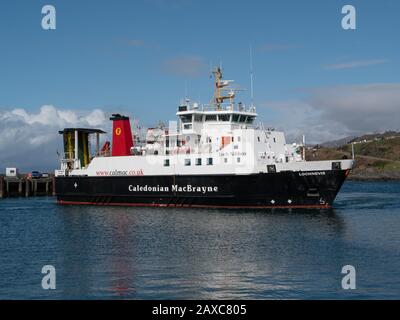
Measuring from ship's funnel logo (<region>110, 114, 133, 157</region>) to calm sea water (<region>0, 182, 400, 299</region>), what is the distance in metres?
9.88

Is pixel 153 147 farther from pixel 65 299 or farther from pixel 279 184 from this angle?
pixel 65 299

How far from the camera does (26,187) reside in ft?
219

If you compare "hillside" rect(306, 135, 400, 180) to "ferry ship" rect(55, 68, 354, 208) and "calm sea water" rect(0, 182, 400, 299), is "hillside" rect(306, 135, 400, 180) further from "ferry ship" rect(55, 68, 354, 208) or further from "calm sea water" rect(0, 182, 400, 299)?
"calm sea water" rect(0, 182, 400, 299)

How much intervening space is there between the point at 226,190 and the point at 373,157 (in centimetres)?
11553

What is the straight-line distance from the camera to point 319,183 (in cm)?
3575

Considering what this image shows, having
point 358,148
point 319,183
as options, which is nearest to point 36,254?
point 319,183

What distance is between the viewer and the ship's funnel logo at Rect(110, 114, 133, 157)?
45.3 metres

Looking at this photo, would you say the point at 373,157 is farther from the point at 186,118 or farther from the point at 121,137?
the point at 186,118

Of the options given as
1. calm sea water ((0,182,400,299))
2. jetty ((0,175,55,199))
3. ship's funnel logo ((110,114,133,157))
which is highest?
ship's funnel logo ((110,114,133,157))

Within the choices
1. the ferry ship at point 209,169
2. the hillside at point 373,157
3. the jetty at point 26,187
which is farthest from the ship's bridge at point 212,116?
the hillside at point 373,157

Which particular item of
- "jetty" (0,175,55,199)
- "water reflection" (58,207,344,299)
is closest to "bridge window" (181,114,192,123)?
"water reflection" (58,207,344,299)

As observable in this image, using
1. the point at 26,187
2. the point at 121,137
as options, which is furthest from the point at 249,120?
the point at 26,187
